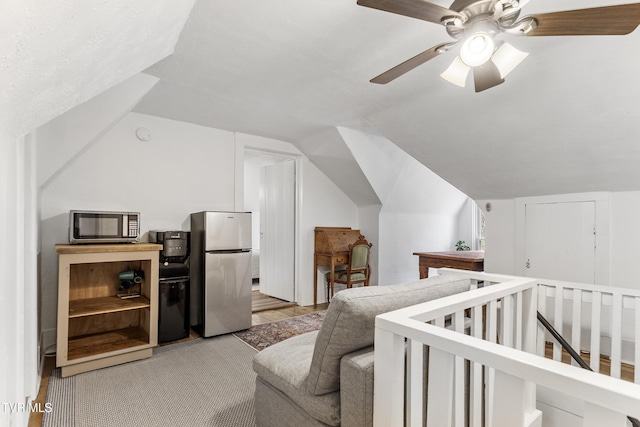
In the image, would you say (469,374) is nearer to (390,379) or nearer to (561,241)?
(390,379)

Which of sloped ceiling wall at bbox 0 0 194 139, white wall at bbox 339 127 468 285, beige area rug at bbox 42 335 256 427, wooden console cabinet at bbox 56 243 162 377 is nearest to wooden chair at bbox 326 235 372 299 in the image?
white wall at bbox 339 127 468 285

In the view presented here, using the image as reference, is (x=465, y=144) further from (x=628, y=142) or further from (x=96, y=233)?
(x=96, y=233)

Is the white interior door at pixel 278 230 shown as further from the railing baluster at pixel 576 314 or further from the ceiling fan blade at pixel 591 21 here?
the ceiling fan blade at pixel 591 21

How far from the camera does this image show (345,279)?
4512mm

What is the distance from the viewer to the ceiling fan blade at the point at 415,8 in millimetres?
1242

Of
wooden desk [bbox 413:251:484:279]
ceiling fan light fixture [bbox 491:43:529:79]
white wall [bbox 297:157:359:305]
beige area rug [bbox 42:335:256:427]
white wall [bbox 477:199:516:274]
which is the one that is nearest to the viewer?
ceiling fan light fixture [bbox 491:43:529:79]

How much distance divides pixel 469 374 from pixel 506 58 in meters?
1.67

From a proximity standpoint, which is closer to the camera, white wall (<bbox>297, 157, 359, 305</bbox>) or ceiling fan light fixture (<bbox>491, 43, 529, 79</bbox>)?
ceiling fan light fixture (<bbox>491, 43, 529, 79</bbox>)

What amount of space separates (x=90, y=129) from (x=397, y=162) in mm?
3640

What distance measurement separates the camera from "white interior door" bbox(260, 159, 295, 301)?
4656 mm

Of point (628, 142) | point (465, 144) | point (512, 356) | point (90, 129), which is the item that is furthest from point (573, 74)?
point (90, 129)

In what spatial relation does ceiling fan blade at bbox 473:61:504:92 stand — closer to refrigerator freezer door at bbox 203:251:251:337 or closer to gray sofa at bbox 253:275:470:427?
gray sofa at bbox 253:275:470:427

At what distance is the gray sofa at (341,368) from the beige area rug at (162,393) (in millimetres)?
607

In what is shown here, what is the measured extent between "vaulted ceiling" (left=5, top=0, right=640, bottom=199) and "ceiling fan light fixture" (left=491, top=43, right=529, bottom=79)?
30cm
